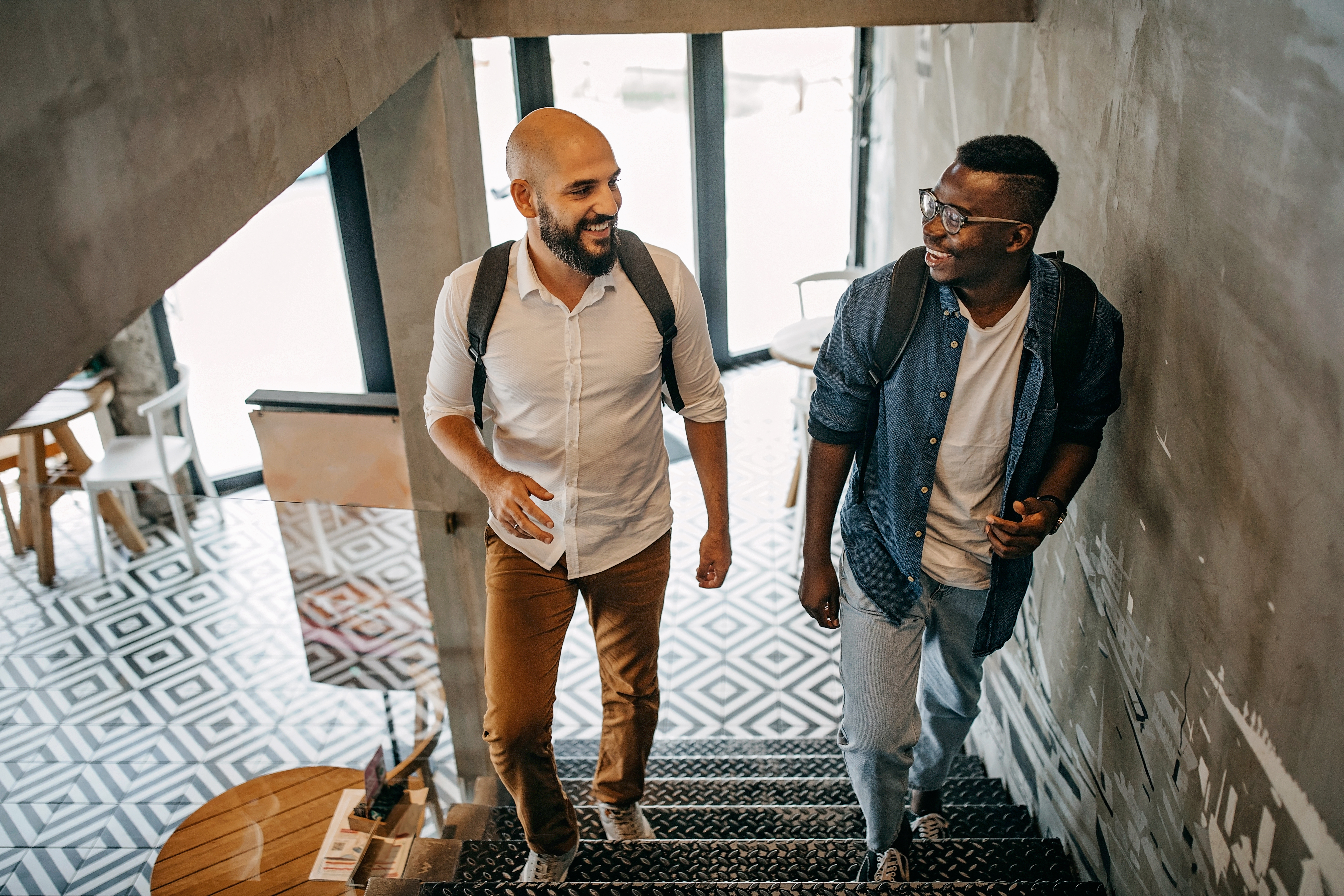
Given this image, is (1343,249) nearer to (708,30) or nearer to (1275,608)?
(1275,608)

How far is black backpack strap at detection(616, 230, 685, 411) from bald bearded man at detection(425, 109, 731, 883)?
0.06 ft

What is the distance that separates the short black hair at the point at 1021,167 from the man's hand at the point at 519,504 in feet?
3.55

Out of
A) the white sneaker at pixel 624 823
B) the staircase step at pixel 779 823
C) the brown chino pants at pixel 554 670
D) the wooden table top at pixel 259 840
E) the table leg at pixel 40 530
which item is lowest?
the wooden table top at pixel 259 840

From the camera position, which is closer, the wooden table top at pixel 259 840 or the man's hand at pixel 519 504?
the man's hand at pixel 519 504

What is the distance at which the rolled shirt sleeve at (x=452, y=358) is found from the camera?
2.34 metres

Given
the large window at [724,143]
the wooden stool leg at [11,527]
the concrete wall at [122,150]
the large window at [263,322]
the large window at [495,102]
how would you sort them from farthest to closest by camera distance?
the large window at [724,143], the large window at [495,102], the large window at [263,322], the wooden stool leg at [11,527], the concrete wall at [122,150]

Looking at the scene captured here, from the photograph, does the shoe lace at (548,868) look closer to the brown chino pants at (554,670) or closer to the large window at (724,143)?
the brown chino pants at (554,670)

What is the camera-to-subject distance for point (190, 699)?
12.6ft

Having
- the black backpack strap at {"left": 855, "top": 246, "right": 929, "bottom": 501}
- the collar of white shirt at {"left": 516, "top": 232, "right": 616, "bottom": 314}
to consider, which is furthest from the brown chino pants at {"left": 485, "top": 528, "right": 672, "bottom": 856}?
the black backpack strap at {"left": 855, "top": 246, "right": 929, "bottom": 501}

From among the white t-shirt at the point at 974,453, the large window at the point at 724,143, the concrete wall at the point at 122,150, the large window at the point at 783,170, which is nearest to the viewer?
the concrete wall at the point at 122,150

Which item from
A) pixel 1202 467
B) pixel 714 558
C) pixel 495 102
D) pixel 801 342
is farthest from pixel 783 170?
pixel 1202 467

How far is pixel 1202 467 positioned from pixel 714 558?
111 centimetres

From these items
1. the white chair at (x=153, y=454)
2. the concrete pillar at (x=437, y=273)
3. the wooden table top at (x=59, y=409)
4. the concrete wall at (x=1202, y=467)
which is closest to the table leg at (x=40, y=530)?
the wooden table top at (x=59, y=409)

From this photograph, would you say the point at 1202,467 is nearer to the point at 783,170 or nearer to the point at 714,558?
the point at 714,558
